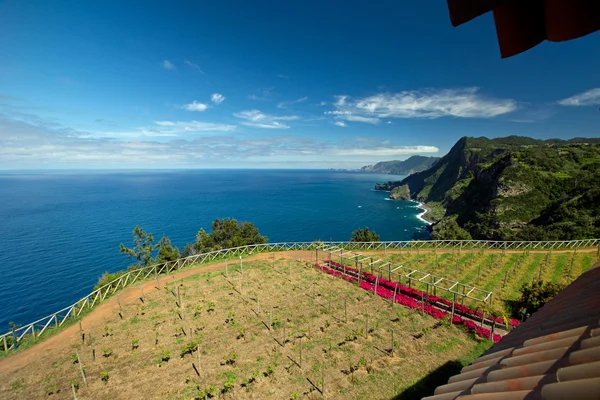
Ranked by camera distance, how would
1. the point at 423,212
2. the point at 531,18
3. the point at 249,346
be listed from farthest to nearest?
the point at 423,212, the point at 249,346, the point at 531,18

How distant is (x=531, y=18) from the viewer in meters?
1.60

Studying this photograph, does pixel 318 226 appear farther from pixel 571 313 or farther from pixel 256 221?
pixel 571 313

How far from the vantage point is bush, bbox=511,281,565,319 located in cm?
1756

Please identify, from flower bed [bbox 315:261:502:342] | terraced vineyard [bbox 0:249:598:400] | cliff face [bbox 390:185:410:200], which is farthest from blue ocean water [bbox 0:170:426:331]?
flower bed [bbox 315:261:502:342]

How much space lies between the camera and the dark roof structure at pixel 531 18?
122cm

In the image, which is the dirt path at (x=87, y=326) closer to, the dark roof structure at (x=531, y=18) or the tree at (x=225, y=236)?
the tree at (x=225, y=236)

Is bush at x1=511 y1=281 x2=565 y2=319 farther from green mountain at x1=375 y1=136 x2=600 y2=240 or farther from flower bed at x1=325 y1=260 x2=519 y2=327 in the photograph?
green mountain at x1=375 y1=136 x2=600 y2=240

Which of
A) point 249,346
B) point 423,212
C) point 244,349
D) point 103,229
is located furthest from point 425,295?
point 423,212

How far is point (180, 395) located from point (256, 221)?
92.6 m

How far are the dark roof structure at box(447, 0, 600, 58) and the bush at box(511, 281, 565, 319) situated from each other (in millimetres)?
21924

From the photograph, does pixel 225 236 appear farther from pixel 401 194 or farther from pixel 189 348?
pixel 401 194

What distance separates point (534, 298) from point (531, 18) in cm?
2338

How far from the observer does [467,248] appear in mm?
34781

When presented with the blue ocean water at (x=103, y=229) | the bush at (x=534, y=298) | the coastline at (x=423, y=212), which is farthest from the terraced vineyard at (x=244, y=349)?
the coastline at (x=423, y=212)
